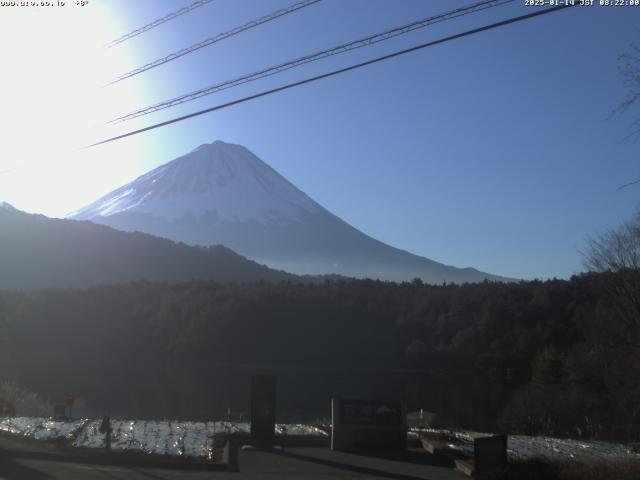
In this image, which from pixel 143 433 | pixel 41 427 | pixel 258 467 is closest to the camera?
pixel 258 467

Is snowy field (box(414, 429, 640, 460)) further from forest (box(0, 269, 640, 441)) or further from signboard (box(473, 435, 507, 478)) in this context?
forest (box(0, 269, 640, 441))

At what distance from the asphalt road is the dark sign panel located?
0.63 meters

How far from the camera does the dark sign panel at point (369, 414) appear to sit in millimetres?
14625

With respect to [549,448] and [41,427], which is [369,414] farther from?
[41,427]

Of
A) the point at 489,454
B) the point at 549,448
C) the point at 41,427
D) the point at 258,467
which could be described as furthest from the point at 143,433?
the point at 549,448

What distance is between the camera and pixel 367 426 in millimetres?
14625

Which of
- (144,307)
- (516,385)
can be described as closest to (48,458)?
(516,385)

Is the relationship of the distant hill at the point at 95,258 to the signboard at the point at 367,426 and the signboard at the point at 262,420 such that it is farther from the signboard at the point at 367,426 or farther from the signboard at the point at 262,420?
the signboard at the point at 367,426

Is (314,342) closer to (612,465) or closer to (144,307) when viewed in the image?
(144,307)

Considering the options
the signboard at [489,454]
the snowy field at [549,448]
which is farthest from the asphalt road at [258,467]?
the snowy field at [549,448]

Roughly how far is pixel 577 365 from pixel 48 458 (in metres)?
27.4

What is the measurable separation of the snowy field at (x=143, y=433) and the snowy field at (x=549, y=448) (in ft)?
8.55

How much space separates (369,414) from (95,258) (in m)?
105

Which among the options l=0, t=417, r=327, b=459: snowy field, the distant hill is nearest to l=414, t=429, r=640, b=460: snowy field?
l=0, t=417, r=327, b=459: snowy field
